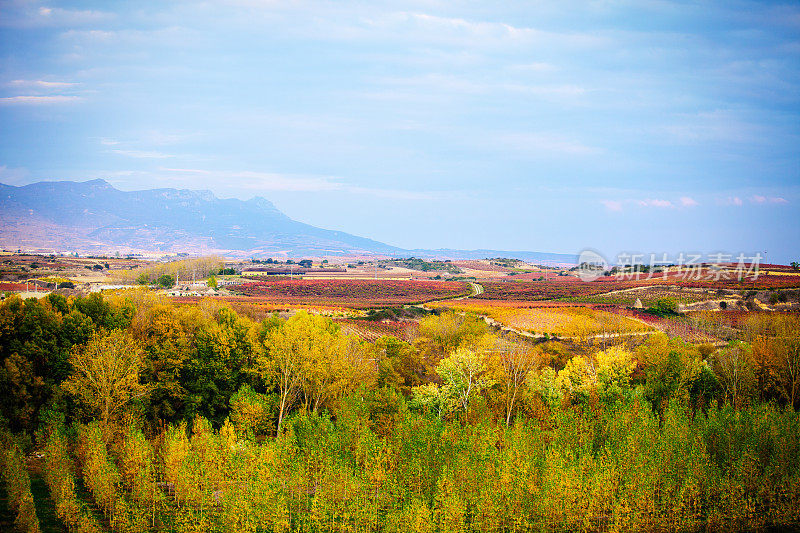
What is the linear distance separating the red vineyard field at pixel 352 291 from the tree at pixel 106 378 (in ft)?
271

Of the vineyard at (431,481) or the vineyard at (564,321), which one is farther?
the vineyard at (564,321)

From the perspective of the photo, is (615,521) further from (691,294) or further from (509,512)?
(691,294)

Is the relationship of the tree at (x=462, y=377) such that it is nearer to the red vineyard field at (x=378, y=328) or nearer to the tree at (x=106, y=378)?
the red vineyard field at (x=378, y=328)

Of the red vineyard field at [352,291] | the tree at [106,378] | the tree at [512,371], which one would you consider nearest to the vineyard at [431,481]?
the tree at [106,378]

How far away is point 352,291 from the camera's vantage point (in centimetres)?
15588

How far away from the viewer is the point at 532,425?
38.2m

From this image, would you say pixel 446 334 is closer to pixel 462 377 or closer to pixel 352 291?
pixel 462 377

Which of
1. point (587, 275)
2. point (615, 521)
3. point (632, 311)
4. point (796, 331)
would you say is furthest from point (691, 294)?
point (615, 521)

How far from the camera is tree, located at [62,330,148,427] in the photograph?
125 feet

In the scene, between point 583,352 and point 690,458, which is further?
point 583,352

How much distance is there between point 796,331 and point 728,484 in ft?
128

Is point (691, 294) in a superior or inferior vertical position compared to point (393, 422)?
superior

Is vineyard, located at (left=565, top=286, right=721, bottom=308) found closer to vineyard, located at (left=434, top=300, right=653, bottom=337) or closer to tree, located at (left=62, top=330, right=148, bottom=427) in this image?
vineyard, located at (left=434, top=300, right=653, bottom=337)

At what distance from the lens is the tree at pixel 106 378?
3825cm
